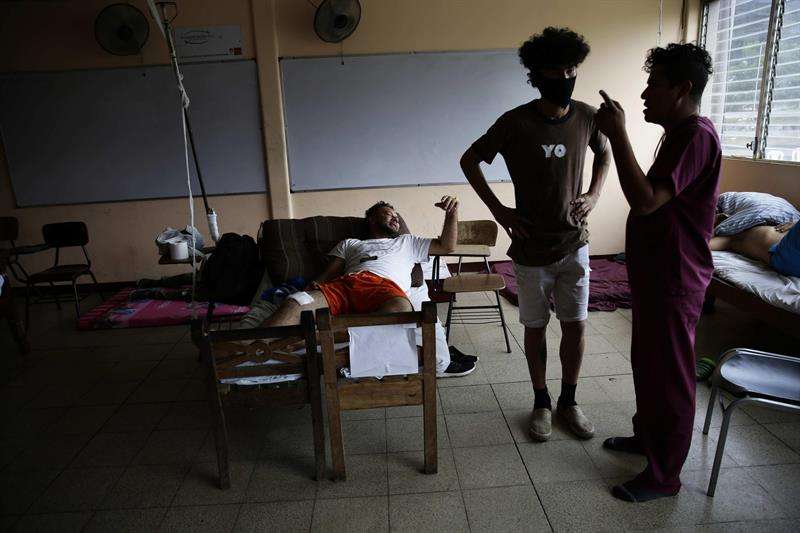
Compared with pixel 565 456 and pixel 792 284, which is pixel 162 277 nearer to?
pixel 565 456

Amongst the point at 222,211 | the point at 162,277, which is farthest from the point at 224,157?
the point at 162,277

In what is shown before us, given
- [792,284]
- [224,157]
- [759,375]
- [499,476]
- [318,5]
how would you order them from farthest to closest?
[224,157], [318,5], [792,284], [499,476], [759,375]

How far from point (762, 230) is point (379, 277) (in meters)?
2.59

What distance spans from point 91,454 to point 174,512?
2.20ft

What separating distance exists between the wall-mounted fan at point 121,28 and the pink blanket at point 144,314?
2.17 meters

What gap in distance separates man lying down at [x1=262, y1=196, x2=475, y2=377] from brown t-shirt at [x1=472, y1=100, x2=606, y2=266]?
1.64 ft

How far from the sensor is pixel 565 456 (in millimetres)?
2117

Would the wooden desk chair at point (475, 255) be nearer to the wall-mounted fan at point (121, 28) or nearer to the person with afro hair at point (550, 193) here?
the person with afro hair at point (550, 193)

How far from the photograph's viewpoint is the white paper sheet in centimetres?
189

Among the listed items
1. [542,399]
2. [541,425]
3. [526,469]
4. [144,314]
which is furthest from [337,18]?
[526,469]

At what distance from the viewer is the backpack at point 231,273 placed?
3.32 metres

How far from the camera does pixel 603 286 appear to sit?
4195 mm

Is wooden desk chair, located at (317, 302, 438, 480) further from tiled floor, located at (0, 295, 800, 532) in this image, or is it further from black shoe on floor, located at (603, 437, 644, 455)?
black shoe on floor, located at (603, 437, 644, 455)

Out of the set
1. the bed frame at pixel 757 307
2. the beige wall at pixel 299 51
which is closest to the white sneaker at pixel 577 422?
the bed frame at pixel 757 307
